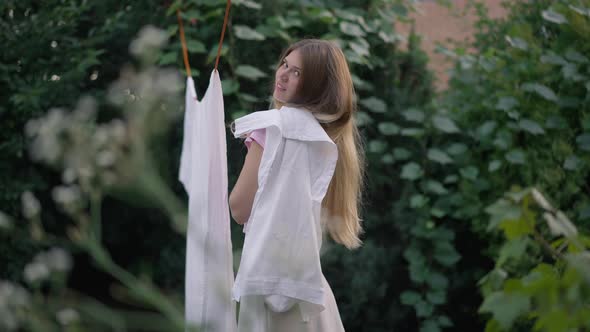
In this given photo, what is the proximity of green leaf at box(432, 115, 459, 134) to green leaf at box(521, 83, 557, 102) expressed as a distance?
391mm

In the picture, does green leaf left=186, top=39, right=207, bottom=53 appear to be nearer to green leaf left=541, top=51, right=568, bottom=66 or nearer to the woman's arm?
the woman's arm

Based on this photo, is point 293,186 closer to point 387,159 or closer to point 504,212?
point 504,212

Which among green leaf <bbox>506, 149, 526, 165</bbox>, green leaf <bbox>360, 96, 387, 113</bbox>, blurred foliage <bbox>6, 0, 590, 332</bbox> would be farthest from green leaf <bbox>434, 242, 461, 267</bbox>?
green leaf <bbox>360, 96, 387, 113</bbox>

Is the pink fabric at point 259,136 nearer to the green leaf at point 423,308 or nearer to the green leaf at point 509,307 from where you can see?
the green leaf at point 509,307

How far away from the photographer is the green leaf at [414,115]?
10.6 feet

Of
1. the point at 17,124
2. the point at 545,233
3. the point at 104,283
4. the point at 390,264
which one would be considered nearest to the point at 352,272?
the point at 390,264

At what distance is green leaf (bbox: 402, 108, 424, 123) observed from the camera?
3.22 meters

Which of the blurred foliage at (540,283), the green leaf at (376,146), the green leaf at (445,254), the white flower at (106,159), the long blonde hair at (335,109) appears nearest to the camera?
the blurred foliage at (540,283)

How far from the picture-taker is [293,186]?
5.31 feet

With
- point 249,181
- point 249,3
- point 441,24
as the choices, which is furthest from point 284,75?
point 441,24

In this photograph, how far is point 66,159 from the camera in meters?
0.80

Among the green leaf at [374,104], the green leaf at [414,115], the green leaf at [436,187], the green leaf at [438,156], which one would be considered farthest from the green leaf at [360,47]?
the green leaf at [436,187]

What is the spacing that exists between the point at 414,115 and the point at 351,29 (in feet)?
1.76

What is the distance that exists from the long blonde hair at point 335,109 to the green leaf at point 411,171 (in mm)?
1246
